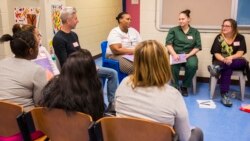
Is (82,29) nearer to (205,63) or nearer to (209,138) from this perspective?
(205,63)

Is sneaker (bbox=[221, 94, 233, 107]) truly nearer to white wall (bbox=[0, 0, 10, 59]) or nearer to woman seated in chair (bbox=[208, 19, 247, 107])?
woman seated in chair (bbox=[208, 19, 247, 107])

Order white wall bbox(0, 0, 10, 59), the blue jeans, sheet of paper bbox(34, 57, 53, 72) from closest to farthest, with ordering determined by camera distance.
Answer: sheet of paper bbox(34, 57, 53, 72) → the blue jeans → white wall bbox(0, 0, 10, 59)

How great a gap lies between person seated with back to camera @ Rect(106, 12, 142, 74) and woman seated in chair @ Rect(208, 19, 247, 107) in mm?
1198

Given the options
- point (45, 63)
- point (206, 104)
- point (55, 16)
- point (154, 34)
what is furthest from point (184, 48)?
point (45, 63)

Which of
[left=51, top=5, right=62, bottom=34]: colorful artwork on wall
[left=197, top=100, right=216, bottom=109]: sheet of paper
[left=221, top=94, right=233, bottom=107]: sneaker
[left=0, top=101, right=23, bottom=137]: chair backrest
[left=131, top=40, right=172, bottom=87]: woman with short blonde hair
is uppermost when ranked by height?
[left=51, top=5, right=62, bottom=34]: colorful artwork on wall

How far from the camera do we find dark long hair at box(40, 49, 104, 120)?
63.2 inches

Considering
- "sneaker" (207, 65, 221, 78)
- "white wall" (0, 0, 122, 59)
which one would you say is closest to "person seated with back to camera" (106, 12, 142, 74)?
"white wall" (0, 0, 122, 59)

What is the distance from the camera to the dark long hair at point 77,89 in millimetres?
1604

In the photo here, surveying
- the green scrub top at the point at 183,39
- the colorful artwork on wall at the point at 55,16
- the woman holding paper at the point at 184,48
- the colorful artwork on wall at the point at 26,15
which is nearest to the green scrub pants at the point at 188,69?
the woman holding paper at the point at 184,48

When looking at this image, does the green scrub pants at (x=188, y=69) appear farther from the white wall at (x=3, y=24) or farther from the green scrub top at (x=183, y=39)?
the white wall at (x=3, y=24)

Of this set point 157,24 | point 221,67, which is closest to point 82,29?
point 157,24

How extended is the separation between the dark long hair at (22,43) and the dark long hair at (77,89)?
1.25ft

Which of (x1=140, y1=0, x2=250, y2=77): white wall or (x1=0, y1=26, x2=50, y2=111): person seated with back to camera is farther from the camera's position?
(x1=140, y1=0, x2=250, y2=77): white wall

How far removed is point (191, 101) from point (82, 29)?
117 inches
